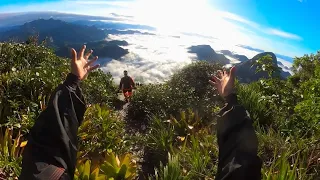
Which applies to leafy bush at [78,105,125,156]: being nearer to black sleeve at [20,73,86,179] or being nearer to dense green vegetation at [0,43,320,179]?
dense green vegetation at [0,43,320,179]

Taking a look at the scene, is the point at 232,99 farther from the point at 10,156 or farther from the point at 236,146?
the point at 10,156

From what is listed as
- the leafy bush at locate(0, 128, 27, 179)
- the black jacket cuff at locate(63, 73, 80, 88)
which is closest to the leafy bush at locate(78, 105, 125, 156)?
the leafy bush at locate(0, 128, 27, 179)

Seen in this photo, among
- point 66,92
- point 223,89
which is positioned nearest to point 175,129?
point 223,89

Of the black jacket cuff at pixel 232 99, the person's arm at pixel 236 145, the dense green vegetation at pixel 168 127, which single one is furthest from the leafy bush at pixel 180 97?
the person's arm at pixel 236 145

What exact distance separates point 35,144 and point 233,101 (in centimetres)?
137

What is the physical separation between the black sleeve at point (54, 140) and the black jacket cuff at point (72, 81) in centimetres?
8

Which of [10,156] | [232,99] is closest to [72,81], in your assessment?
[232,99]

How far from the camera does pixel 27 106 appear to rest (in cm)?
635

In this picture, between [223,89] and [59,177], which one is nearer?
[59,177]

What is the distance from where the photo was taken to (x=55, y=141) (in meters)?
1.81

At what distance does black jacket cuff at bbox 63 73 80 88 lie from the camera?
2172mm

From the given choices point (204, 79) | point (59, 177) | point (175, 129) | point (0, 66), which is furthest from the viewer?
point (204, 79)

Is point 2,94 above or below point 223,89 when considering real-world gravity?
below

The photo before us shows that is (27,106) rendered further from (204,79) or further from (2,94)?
(204,79)
